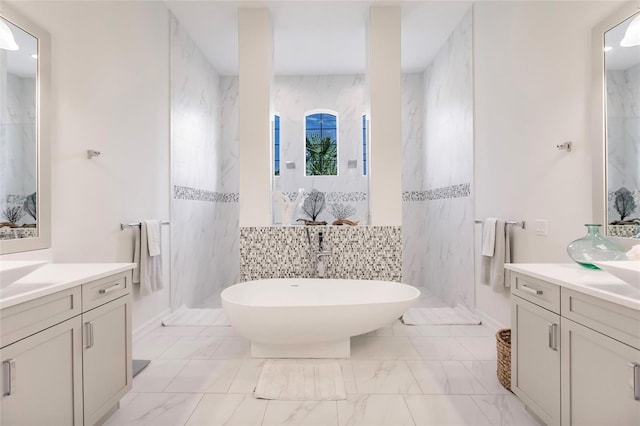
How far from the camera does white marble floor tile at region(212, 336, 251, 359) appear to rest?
2545mm

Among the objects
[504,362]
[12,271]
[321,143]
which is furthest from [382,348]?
[321,143]

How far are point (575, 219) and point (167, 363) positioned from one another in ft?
9.64

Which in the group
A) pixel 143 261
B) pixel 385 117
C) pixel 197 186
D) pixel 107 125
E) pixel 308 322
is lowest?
pixel 308 322

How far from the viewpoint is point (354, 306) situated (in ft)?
7.55

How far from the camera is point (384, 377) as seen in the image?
2207 millimetres

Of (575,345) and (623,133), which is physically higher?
(623,133)

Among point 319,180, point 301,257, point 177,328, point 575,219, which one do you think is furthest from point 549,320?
point 319,180

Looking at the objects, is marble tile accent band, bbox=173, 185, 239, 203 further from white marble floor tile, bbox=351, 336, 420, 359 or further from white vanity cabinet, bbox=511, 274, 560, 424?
white vanity cabinet, bbox=511, 274, 560, 424

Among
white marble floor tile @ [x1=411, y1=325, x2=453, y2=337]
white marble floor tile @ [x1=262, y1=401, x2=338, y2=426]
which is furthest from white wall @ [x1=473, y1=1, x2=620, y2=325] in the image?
white marble floor tile @ [x1=262, y1=401, x2=338, y2=426]

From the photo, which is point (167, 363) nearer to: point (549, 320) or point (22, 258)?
point (22, 258)

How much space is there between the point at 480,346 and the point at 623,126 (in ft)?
6.04

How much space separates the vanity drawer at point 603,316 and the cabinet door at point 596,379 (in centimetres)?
3

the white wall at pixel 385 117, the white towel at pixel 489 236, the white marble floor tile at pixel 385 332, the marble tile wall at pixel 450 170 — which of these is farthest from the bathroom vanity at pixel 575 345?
the marble tile wall at pixel 450 170

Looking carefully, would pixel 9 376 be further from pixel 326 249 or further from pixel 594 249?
pixel 594 249
